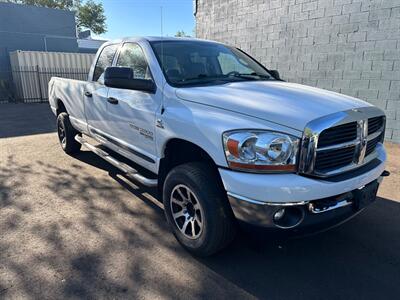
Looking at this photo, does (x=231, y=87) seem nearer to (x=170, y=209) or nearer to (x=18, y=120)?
(x=170, y=209)

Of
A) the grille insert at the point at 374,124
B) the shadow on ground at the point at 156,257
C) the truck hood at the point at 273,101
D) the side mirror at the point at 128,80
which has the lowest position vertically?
the shadow on ground at the point at 156,257

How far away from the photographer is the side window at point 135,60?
3695mm

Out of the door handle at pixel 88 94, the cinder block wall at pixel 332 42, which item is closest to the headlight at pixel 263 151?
the door handle at pixel 88 94

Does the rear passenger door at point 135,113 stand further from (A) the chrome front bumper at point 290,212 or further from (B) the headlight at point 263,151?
(A) the chrome front bumper at point 290,212

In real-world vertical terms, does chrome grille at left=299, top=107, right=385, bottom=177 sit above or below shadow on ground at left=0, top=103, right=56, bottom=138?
above

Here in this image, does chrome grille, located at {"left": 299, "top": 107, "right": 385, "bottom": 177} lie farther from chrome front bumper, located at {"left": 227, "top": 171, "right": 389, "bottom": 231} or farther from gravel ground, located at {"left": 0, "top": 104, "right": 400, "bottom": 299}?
gravel ground, located at {"left": 0, "top": 104, "right": 400, "bottom": 299}

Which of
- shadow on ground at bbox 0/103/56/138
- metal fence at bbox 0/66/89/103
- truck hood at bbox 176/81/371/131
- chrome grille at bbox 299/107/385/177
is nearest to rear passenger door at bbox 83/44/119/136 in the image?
truck hood at bbox 176/81/371/131

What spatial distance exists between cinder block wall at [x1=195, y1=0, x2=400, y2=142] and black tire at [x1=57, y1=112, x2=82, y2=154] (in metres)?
5.66

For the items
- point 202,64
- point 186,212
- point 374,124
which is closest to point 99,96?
point 202,64

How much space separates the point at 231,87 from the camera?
10.6ft

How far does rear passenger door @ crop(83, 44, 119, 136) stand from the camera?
4.43 metres

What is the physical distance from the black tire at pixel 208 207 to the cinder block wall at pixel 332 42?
5941 millimetres

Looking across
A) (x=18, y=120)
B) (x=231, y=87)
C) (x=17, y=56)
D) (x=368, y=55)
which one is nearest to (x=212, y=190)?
(x=231, y=87)

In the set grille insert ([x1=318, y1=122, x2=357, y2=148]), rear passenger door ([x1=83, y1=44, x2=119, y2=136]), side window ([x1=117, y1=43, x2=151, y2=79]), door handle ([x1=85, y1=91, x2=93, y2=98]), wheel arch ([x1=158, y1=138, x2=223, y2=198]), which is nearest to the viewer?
grille insert ([x1=318, y1=122, x2=357, y2=148])
